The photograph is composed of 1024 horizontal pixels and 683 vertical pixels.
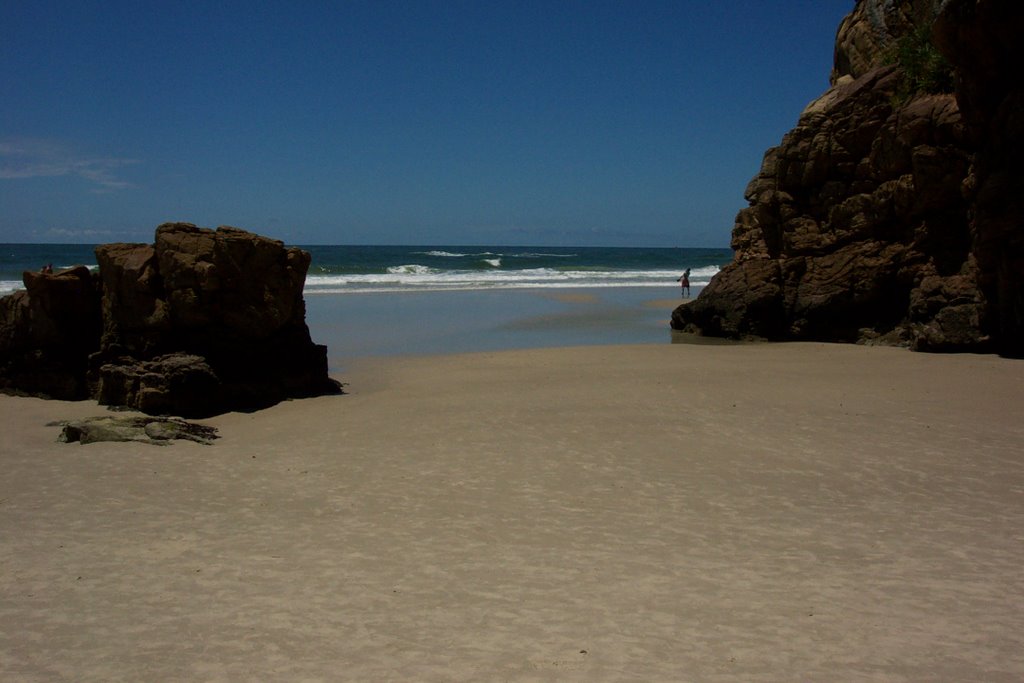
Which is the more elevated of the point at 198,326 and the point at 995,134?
the point at 995,134

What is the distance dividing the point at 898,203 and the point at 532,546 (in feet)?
50.9

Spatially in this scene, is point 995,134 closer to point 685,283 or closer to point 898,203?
point 898,203

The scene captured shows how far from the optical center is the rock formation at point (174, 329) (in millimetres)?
12336

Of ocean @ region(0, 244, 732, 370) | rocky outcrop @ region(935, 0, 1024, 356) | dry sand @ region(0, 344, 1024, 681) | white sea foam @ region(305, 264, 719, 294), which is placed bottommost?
dry sand @ region(0, 344, 1024, 681)

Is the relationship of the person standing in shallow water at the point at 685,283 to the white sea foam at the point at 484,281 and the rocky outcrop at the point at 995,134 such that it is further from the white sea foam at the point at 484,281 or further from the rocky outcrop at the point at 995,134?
the rocky outcrop at the point at 995,134

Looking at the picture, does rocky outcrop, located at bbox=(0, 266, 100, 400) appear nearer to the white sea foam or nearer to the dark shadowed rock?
the dark shadowed rock

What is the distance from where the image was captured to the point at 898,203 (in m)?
18.4

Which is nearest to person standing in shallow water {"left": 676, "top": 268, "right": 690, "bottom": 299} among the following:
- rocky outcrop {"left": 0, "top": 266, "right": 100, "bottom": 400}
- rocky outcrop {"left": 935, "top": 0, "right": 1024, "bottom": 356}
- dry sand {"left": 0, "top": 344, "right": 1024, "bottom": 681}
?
rocky outcrop {"left": 935, "top": 0, "right": 1024, "bottom": 356}

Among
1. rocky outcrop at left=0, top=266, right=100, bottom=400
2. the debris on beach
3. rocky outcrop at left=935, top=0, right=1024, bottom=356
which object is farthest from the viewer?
rocky outcrop at left=935, top=0, right=1024, bottom=356

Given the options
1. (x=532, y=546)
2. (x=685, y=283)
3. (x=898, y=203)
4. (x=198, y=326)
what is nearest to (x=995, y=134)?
(x=898, y=203)

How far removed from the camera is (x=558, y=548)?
20.5 feet

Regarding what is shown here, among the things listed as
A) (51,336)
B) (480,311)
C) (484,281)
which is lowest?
(480,311)

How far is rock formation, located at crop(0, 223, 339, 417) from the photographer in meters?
12.3

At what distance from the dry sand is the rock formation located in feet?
3.84
